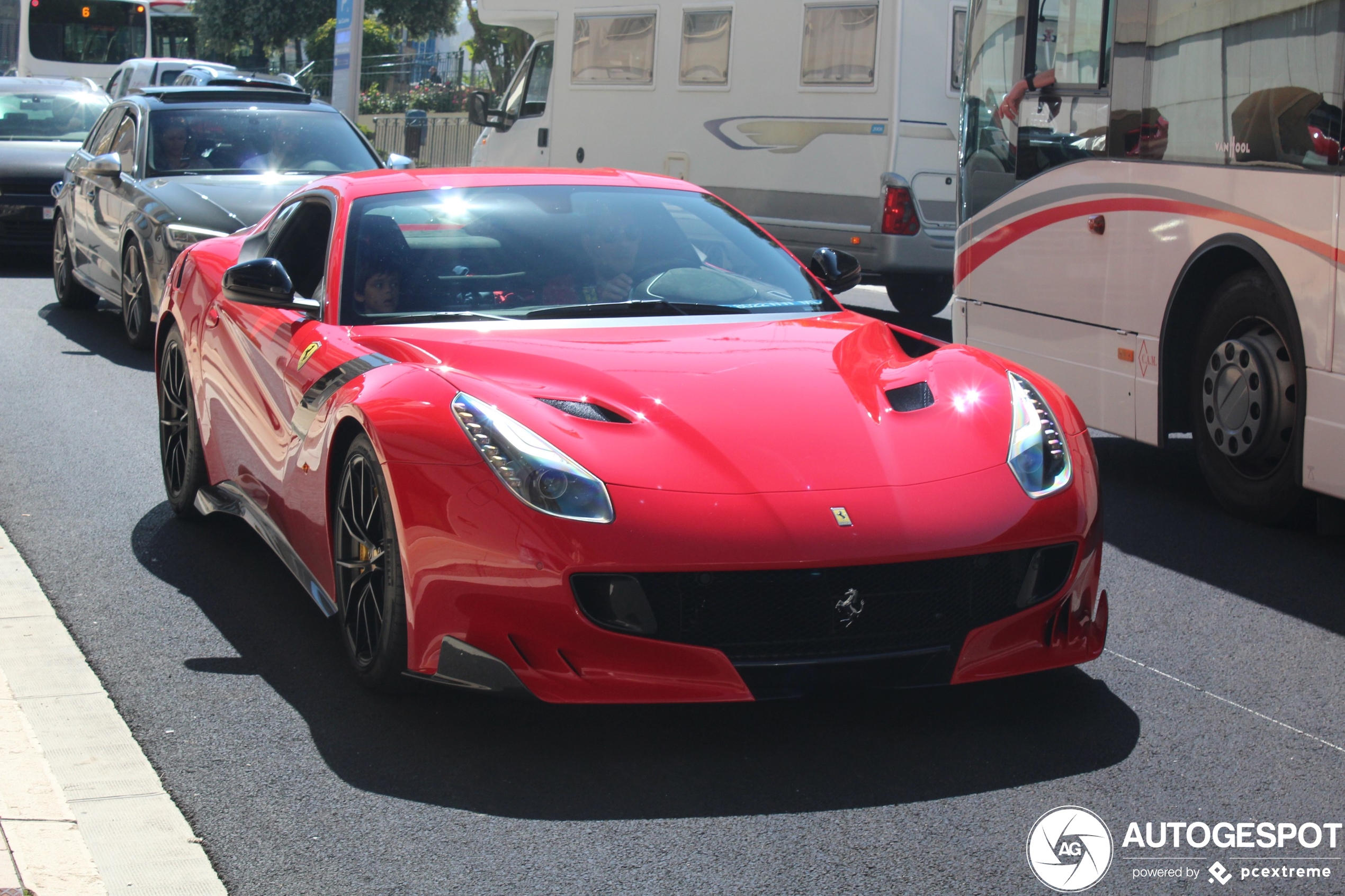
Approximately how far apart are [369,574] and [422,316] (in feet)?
3.03

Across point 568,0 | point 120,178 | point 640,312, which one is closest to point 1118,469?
point 640,312

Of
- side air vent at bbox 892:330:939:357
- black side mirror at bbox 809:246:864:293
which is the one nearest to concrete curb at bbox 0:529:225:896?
side air vent at bbox 892:330:939:357

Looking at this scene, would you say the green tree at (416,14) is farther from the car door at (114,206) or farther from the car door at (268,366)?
the car door at (268,366)

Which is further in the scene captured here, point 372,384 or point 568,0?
point 568,0

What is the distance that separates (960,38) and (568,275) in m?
8.64

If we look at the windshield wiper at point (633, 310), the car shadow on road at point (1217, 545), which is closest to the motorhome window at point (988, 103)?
the car shadow on road at point (1217, 545)

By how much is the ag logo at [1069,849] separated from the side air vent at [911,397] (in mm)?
1174

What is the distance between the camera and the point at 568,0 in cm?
1647

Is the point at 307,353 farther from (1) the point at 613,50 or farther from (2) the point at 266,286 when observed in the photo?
(1) the point at 613,50

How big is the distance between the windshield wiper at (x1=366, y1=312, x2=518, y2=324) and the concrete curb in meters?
1.31

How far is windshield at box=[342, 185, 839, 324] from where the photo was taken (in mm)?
4965

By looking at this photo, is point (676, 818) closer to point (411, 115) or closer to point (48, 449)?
point (48, 449)

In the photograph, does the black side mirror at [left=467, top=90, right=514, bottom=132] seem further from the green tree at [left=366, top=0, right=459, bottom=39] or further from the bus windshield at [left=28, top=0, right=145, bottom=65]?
the green tree at [left=366, top=0, right=459, bottom=39]

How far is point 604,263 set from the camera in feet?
17.0
